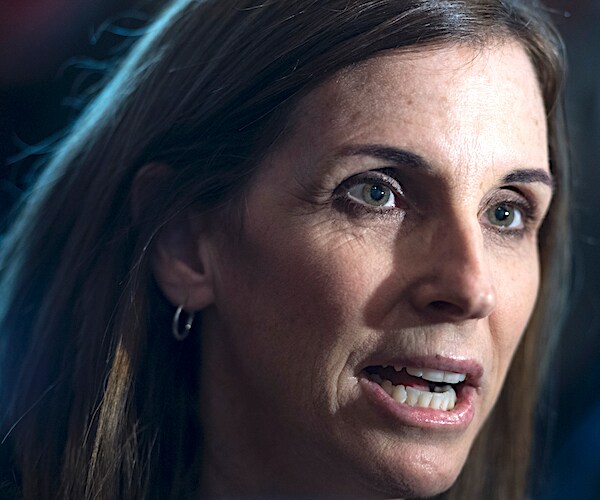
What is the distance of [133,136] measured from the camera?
1010 mm

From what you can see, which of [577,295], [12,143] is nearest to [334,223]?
[12,143]

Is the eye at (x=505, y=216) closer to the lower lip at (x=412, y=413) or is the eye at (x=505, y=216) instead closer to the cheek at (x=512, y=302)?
the cheek at (x=512, y=302)

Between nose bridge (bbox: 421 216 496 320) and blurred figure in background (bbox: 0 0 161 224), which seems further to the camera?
blurred figure in background (bbox: 0 0 161 224)

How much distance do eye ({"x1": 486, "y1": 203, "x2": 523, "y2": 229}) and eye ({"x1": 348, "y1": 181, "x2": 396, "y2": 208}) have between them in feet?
0.46

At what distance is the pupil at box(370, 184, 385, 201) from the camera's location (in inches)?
36.6

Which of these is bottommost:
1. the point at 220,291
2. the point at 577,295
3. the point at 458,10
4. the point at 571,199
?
the point at 577,295

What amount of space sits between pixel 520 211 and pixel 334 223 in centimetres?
27

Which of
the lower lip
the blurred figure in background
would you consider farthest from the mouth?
the blurred figure in background

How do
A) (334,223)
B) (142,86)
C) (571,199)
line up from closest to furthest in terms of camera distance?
(334,223), (142,86), (571,199)

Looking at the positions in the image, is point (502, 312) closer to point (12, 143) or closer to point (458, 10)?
point (458, 10)

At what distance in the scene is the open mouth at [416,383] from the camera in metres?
0.92

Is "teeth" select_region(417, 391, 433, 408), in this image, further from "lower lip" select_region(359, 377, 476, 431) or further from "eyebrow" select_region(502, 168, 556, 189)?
"eyebrow" select_region(502, 168, 556, 189)

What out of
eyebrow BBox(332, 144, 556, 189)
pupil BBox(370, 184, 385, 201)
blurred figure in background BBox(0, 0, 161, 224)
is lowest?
pupil BBox(370, 184, 385, 201)

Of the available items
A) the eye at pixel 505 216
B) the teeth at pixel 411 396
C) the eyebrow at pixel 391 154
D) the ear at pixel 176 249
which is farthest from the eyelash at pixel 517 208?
the ear at pixel 176 249
